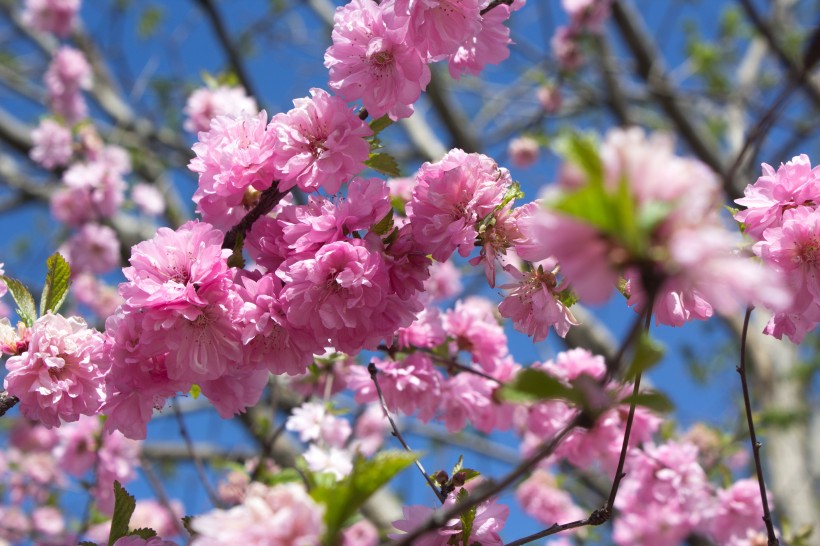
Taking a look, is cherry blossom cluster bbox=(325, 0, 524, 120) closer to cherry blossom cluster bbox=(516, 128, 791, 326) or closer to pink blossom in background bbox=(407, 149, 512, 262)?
pink blossom in background bbox=(407, 149, 512, 262)

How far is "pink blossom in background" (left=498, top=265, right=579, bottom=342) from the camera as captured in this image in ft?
3.73

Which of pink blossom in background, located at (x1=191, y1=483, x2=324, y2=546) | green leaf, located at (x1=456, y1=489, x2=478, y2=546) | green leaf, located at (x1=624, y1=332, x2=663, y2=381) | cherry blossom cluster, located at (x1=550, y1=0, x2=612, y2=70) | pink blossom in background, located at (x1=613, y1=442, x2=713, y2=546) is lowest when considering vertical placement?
pink blossom in background, located at (x1=613, y1=442, x2=713, y2=546)

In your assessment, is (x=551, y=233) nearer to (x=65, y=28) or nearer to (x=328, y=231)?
(x=328, y=231)

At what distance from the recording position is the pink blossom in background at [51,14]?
4648 mm

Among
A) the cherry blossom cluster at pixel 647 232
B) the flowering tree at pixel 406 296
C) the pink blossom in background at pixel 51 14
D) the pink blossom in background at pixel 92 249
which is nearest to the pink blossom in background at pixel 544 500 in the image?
the flowering tree at pixel 406 296

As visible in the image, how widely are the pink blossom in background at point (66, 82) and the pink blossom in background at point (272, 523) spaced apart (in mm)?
4202

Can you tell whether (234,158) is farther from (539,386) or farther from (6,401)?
(539,386)

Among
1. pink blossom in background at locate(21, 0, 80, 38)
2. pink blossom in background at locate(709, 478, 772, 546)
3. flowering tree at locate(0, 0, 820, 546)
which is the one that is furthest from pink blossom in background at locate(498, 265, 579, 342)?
pink blossom in background at locate(21, 0, 80, 38)

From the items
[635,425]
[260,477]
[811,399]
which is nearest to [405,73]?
[635,425]

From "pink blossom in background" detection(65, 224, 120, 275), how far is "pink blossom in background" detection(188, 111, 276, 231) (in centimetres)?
267

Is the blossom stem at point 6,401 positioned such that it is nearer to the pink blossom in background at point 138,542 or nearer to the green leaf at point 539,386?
the pink blossom in background at point 138,542

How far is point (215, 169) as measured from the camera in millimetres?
1125

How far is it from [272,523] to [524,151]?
3.83m

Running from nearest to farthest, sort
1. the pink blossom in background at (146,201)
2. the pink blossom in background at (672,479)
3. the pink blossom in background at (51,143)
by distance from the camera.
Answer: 1. the pink blossom in background at (672,479)
2. the pink blossom in background at (51,143)
3. the pink blossom in background at (146,201)
